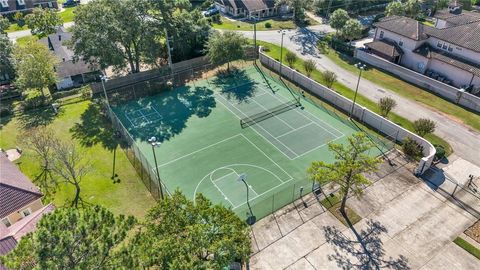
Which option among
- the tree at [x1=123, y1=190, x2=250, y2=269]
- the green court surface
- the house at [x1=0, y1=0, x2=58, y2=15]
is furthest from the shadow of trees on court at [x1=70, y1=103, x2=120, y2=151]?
the house at [x1=0, y1=0, x2=58, y2=15]

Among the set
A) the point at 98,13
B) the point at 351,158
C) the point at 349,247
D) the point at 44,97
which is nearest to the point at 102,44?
the point at 98,13

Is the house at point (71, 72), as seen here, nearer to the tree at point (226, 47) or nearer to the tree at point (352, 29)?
the tree at point (226, 47)

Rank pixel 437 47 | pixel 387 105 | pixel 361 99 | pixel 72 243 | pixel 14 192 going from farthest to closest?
1. pixel 437 47
2. pixel 361 99
3. pixel 387 105
4. pixel 14 192
5. pixel 72 243

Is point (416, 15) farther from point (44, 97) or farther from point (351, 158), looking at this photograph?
point (44, 97)

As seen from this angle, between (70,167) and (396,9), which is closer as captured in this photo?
(70,167)

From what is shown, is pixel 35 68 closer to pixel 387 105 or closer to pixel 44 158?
pixel 44 158

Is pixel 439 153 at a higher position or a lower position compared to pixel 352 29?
lower

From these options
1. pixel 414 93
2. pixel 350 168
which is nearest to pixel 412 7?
pixel 414 93

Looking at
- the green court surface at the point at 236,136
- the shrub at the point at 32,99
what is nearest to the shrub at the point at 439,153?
the green court surface at the point at 236,136

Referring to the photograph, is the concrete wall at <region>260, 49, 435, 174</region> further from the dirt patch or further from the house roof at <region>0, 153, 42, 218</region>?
the house roof at <region>0, 153, 42, 218</region>
